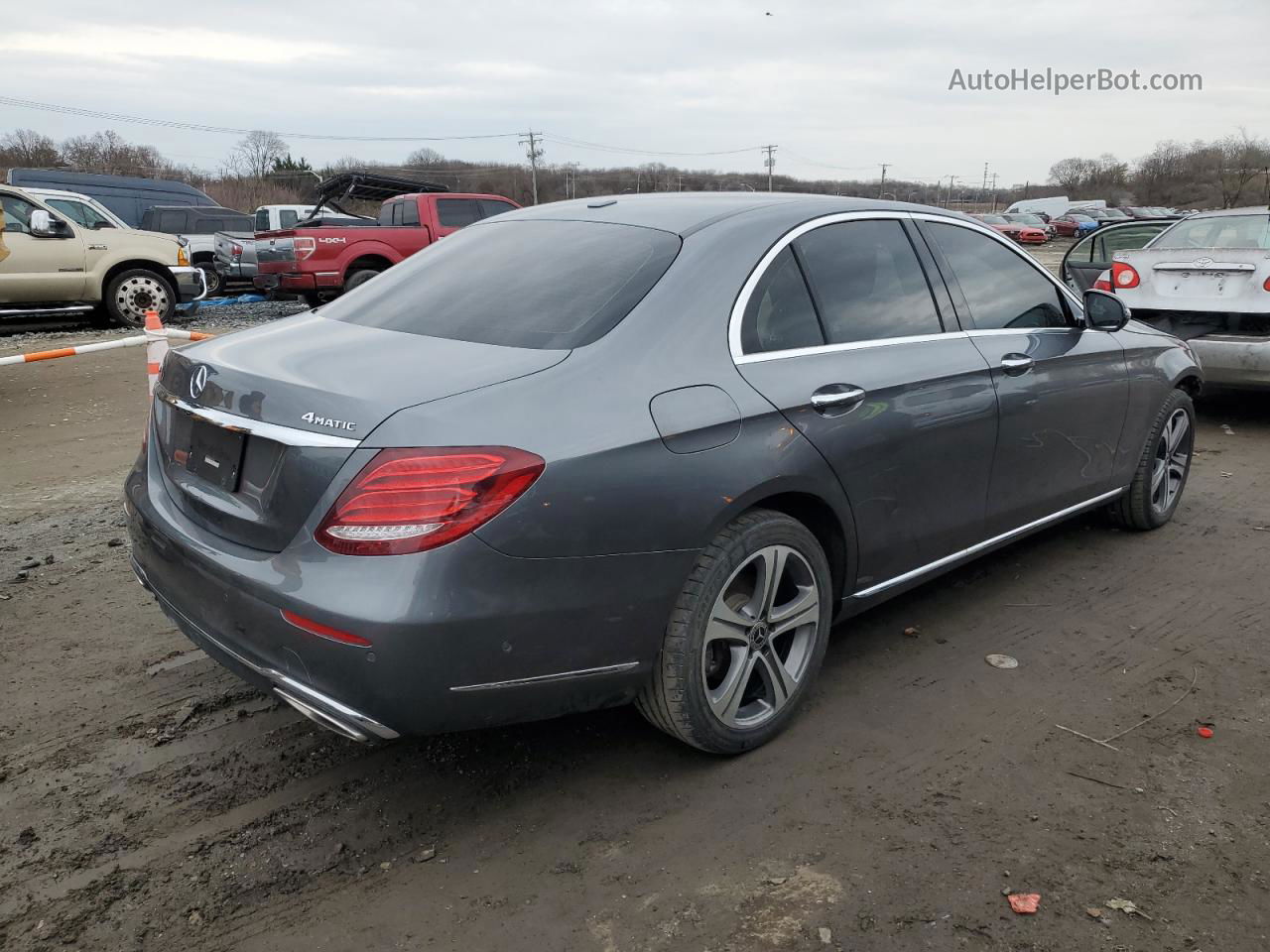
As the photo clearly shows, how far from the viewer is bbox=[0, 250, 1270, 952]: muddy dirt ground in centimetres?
235

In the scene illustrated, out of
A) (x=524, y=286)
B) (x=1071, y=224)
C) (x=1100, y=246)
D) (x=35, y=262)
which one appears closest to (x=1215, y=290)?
(x=1100, y=246)

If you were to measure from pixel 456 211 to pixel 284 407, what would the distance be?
44.6 ft

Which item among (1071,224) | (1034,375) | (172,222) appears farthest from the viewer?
(1071,224)

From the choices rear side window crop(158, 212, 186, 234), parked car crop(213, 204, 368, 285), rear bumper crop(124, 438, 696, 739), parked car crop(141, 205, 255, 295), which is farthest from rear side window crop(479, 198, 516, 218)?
rear bumper crop(124, 438, 696, 739)

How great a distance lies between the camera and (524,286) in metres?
3.10

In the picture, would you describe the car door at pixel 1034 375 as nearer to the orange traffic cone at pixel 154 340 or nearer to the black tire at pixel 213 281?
the orange traffic cone at pixel 154 340

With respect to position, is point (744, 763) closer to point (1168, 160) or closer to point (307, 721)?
point (307, 721)

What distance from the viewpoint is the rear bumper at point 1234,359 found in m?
7.09

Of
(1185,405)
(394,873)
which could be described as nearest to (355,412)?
(394,873)

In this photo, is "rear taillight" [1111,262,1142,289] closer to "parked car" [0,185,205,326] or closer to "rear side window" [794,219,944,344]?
"rear side window" [794,219,944,344]

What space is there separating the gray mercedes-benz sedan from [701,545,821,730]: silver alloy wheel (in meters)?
0.01

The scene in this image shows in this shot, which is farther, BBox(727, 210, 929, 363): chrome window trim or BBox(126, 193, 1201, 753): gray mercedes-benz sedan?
BBox(727, 210, 929, 363): chrome window trim

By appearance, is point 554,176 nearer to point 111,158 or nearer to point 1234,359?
point 111,158

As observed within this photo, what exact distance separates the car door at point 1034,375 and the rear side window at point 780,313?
88 cm
